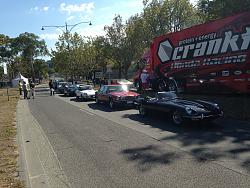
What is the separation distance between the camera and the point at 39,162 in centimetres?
845

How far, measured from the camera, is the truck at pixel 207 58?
622 inches

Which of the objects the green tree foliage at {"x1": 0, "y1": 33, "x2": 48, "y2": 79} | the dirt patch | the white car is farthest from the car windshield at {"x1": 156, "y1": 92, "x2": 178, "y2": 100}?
the green tree foliage at {"x1": 0, "y1": 33, "x2": 48, "y2": 79}

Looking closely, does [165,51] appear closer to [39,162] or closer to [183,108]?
[183,108]

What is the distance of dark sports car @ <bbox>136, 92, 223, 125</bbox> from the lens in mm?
11945

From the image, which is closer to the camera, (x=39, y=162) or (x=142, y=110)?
(x=39, y=162)

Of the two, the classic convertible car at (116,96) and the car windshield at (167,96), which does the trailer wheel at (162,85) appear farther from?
the car windshield at (167,96)

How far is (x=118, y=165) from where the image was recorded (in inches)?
308

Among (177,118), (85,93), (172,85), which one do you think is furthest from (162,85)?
(177,118)

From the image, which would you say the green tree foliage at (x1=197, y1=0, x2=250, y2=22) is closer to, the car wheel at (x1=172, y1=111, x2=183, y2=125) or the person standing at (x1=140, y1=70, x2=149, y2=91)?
the person standing at (x1=140, y1=70, x2=149, y2=91)

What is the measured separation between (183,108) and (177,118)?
58cm

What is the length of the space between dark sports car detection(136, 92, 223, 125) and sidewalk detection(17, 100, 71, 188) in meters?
4.42

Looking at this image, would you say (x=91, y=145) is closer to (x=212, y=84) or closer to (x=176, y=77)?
(x=212, y=84)

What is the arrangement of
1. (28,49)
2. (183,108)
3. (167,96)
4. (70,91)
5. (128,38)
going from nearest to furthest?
(183,108), (167,96), (70,91), (128,38), (28,49)

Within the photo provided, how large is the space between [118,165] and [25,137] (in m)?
5.09
